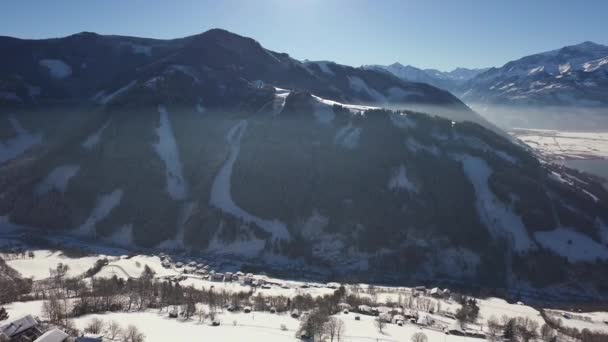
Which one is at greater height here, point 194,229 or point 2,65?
point 2,65

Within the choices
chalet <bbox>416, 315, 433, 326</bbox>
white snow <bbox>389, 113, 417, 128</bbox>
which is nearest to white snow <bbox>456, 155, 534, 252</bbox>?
white snow <bbox>389, 113, 417, 128</bbox>

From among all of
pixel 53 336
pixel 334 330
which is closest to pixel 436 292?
pixel 334 330

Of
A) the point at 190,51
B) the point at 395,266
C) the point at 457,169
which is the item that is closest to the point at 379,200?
the point at 395,266

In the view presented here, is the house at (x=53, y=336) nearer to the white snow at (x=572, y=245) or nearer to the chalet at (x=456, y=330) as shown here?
the chalet at (x=456, y=330)

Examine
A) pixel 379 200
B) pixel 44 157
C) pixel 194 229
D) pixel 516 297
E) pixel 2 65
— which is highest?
pixel 2 65

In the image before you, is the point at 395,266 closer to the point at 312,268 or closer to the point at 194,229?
the point at 312,268
